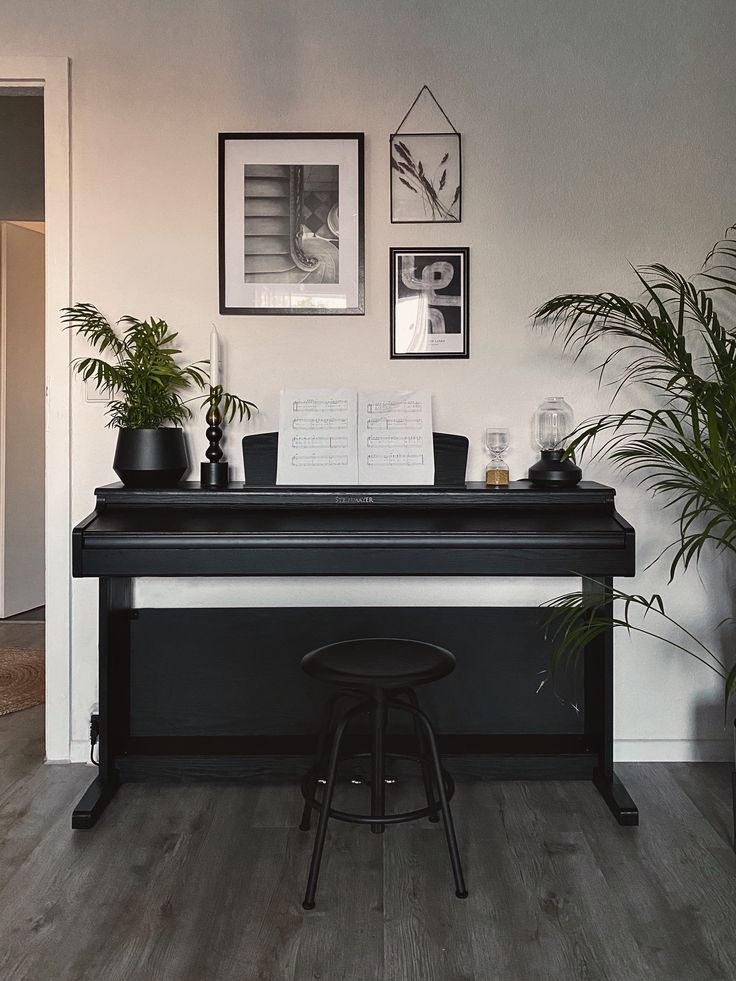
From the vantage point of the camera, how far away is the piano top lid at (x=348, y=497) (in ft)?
8.62

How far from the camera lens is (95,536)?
2.41 metres

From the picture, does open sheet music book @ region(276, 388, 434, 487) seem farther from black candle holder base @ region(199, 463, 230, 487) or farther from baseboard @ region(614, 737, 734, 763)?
baseboard @ region(614, 737, 734, 763)

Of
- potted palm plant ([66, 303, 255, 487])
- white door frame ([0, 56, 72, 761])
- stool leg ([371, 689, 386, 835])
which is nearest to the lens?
stool leg ([371, 689, 386, 835])

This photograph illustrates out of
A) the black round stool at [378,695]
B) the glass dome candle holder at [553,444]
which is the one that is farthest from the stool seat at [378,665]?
the glass dome candle holder at [553,444]

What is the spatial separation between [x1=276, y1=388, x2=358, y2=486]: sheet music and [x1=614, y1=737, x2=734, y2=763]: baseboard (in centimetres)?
130

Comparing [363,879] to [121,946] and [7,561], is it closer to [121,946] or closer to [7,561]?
[121,946]

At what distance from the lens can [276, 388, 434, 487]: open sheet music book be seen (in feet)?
9.10

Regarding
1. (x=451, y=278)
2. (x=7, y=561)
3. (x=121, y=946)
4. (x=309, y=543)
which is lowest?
(x=121, y=946)

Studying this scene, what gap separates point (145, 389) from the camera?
109 inches

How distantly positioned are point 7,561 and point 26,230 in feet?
6.36

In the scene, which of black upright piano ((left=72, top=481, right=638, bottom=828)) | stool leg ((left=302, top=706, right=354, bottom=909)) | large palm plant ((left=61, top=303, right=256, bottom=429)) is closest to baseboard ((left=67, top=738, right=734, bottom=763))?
black upright piano ((left=72, top=481, right=638, bottom=828))

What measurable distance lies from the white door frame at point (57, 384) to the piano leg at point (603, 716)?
1.71 meters

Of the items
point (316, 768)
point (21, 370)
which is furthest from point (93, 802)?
point (21, 370)

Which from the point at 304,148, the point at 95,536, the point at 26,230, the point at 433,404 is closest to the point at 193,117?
the point at 304,148
